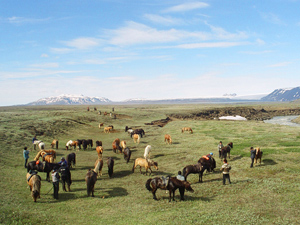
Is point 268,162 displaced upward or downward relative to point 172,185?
downward

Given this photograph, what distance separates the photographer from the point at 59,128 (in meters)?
45.0

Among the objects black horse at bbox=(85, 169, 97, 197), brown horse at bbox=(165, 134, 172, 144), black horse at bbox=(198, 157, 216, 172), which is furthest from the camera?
brown horse at bbox=(165, 134, 172, 144)

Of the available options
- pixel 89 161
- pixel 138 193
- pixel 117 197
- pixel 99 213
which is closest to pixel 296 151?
pixel 138 193

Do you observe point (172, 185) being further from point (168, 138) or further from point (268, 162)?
point (168, 138)

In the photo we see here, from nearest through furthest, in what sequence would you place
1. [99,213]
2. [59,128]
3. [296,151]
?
1. [99,213]
2. [296,151]
3. [59,128]

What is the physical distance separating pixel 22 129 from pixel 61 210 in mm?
32096

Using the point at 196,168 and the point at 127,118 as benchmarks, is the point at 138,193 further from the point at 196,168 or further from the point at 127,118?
the point at 127,118

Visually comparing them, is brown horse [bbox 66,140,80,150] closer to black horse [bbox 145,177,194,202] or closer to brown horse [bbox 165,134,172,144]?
brown horse [bbox 165,134,172,144]

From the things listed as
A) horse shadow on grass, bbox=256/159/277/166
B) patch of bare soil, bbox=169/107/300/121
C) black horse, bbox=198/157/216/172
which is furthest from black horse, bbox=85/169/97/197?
patch of bare soil, bbox=169/107/300/121

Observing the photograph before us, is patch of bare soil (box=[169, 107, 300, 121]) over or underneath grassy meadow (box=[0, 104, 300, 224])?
over

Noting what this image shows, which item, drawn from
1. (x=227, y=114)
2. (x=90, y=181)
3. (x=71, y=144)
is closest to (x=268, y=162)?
(x=90, y=181)

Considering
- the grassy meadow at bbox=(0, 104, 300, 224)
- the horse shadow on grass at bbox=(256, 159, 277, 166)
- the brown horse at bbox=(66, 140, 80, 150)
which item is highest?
the brown horse at bbox=(66, 140, 80, 150)

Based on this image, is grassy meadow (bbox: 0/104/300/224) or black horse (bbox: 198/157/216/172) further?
black horse (bbox: 198/157/216/172)

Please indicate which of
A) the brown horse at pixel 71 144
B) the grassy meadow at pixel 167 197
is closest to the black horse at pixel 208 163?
the grassy meadow at pixel 167 197
